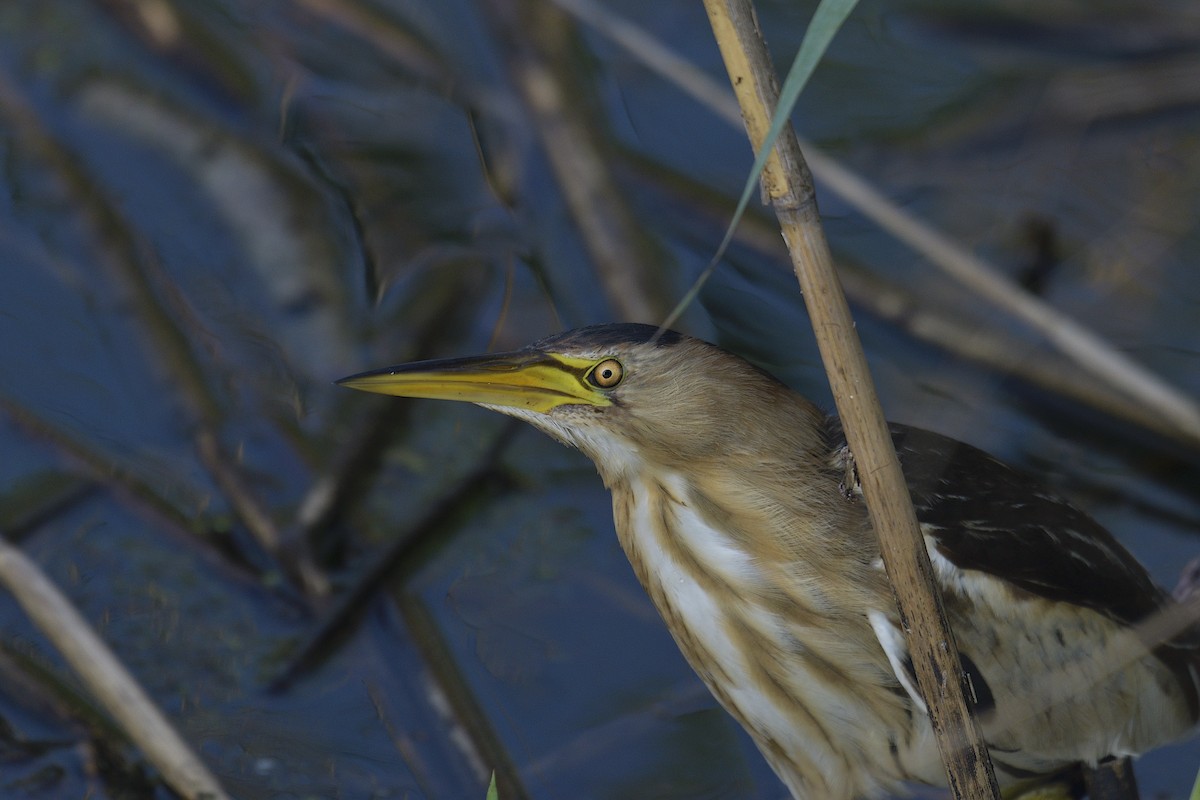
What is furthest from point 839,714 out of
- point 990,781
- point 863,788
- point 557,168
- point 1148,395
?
point 557,168

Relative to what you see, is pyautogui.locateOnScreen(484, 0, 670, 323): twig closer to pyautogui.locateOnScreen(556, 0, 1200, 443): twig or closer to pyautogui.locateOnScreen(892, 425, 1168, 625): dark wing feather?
pyautogui.locateOnScreen(556, 0, 1200, 443): twig

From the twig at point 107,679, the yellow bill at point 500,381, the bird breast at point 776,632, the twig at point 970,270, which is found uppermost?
the twig at point 970,270

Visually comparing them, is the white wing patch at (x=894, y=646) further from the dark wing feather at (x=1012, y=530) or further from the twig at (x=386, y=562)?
the twig at (x=386, y=562)

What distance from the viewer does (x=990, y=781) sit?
1510 mm

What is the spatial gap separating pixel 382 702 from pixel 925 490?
99 cm

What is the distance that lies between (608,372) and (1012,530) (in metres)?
0.55

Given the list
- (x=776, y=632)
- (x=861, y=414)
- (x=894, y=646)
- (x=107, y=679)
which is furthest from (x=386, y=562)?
(x=861, y=414)

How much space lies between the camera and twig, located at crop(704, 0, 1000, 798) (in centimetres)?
131

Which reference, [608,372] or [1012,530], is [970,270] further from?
[608,372]

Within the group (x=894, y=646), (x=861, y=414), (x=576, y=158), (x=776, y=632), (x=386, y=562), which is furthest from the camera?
(x=576, y=158)

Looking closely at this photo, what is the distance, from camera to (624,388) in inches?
73.1

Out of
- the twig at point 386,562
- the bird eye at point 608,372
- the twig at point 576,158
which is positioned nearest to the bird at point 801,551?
the bird eye at point 608,372

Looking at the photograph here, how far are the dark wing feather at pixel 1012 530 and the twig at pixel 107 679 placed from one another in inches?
39.5

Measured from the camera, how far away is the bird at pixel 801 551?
180 cm
